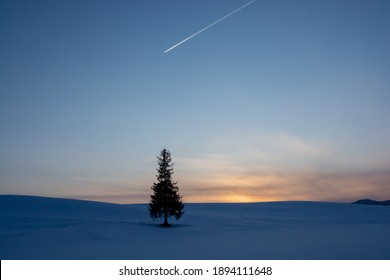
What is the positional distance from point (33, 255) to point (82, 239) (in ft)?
25.4

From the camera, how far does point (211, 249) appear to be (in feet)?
68.8

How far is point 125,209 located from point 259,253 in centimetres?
4239
